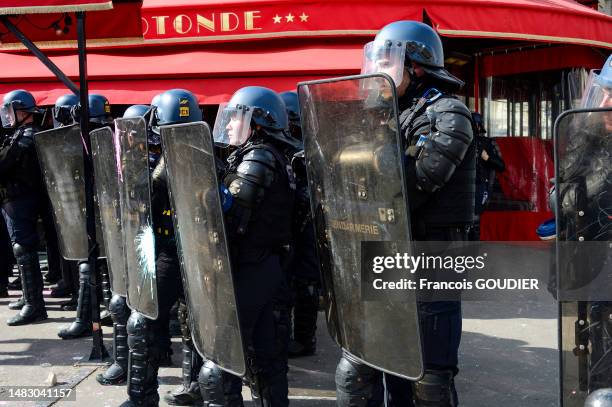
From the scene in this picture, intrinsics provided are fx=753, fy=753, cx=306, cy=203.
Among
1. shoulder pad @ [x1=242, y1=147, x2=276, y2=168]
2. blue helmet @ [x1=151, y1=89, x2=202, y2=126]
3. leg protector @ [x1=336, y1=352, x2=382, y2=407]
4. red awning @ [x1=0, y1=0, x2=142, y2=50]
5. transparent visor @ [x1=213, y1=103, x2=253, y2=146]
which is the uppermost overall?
red awning @ [x1=0, y1=0, x2=142, y2=50]

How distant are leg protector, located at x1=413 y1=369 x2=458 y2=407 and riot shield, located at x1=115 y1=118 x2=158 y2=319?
4.66 ft

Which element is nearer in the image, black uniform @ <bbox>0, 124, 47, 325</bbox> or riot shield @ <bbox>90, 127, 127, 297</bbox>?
riot shield @ <bbox>90, 127, 127, 297</bbox>

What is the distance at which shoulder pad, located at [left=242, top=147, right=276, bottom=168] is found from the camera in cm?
303

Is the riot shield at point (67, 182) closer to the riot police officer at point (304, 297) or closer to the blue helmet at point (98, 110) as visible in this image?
the blue helmet at point (98, 110)

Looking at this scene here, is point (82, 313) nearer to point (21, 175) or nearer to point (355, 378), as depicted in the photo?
point (21, 175)

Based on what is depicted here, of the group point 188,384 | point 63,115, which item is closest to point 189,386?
point 188,384

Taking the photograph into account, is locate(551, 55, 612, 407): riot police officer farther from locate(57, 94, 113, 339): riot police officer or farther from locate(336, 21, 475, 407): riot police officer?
locate(57, 94, 113, 339): riot police officer

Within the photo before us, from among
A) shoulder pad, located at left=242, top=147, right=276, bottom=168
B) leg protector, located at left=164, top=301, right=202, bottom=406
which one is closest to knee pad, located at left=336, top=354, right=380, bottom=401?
shoulder pad, located at left=242, top=147, right=276, bottom=168

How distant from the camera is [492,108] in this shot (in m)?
9.06

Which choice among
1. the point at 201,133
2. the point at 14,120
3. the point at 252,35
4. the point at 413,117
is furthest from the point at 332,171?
the point at 252,35

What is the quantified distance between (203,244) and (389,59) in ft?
3.29

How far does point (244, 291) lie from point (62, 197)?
230cm

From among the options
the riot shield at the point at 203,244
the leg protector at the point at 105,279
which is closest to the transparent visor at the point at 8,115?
the leg protector at the point at 105,279

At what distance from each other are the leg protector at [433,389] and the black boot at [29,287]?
4.04m
